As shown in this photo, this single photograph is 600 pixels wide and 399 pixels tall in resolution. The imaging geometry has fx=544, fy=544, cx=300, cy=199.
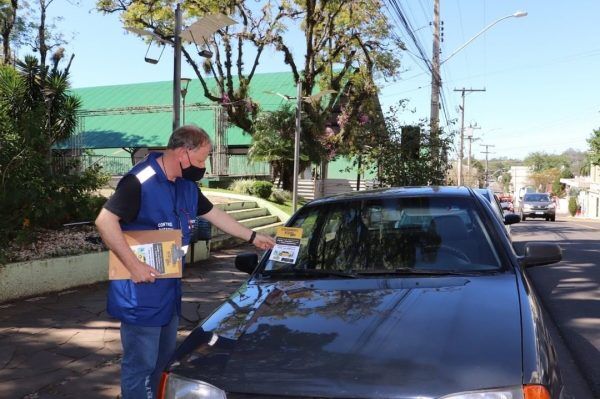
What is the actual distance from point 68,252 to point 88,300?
3.25 feet

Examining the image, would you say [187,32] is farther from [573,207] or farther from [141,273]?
[573,207]

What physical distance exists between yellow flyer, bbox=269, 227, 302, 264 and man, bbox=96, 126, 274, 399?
658 millimetres

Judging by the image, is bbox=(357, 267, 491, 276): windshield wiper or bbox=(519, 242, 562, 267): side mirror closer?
bbox=(357, 267, 491, 276): windshield wiper

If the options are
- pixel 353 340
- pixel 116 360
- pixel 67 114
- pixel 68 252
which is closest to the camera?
pixel 353 340

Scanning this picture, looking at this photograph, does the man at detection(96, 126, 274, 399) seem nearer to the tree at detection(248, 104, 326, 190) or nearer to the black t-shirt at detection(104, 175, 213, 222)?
the black t-shirt at detection(104, 175, 213, 222)

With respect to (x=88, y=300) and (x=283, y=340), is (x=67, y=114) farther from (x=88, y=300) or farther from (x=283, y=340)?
(x=283, y=340)

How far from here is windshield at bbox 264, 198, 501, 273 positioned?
10.9 ft

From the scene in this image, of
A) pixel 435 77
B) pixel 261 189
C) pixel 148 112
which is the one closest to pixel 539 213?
pixel 435 77

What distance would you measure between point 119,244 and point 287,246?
1.14 metres

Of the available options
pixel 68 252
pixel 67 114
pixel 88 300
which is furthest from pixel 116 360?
pixel 67 114

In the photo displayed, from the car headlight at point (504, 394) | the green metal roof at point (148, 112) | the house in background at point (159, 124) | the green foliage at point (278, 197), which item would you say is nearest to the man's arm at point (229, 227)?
the car headlight at point (504, 394)

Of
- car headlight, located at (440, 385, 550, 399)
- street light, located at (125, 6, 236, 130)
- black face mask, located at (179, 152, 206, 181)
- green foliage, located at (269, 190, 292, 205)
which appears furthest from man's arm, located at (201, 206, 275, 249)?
green foliage, located at (269, 190, 292, 205)

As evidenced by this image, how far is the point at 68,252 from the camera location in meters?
7.27

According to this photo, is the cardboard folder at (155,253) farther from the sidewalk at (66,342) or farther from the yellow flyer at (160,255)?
the sidewalk at (66,342)
